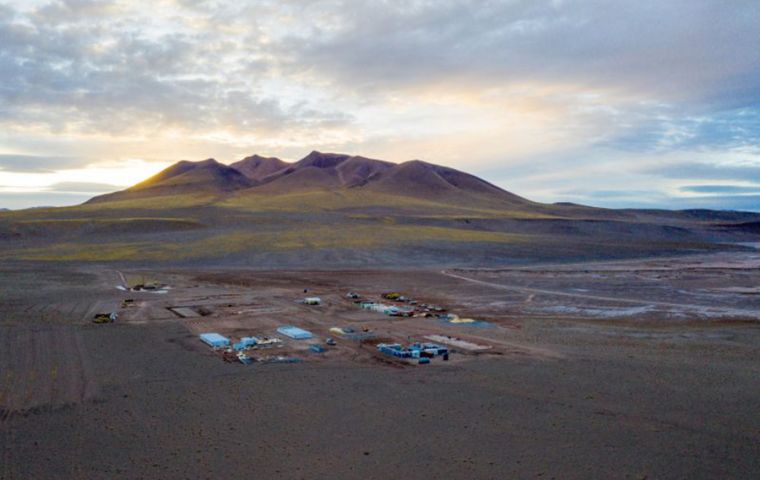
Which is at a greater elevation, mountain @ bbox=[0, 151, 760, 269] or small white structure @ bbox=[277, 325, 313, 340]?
mountain @ bbox=[0, 151, 760, 269]

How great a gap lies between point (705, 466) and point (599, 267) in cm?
4919

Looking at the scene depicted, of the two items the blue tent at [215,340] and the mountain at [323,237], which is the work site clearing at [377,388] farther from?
the mountain at [323,237]

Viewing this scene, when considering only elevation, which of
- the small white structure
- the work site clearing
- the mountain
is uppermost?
the mountain

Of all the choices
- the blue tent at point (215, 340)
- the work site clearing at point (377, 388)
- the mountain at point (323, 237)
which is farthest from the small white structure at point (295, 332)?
the mountain at point (323, 237)

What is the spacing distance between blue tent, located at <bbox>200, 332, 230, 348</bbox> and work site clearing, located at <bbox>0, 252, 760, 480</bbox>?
24 cm

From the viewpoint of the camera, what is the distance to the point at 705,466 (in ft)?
39.6

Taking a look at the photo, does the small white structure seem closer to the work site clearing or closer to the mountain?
the work site clearing

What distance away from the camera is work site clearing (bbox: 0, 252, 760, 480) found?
1245 cm

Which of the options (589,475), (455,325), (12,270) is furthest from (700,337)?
(12,270)

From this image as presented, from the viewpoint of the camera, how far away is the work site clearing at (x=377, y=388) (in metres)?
12.4

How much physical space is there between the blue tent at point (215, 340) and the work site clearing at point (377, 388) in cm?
24

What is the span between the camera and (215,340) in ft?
77.2

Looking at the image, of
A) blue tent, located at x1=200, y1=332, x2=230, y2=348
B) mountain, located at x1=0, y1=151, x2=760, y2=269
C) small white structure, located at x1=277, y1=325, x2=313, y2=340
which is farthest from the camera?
mountain, located at x1=0, y1=151, x2=760, y2=269

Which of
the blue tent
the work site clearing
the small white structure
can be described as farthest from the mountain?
the blue tent
